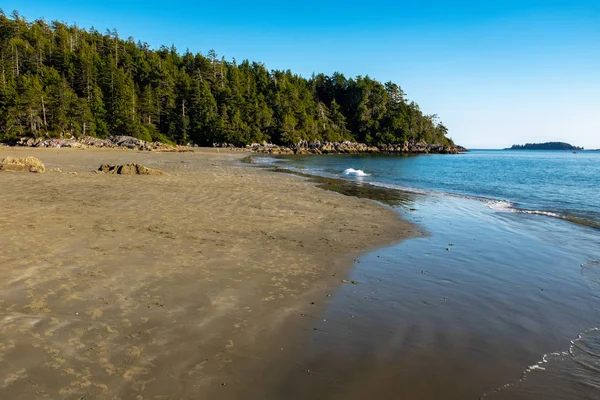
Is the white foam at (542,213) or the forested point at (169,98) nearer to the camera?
the white foam at (542,213)

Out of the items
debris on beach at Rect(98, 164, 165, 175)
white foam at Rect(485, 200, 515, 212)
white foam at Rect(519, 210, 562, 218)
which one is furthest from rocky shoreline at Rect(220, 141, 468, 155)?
white foam at Rect(519, 210, 562, 218)

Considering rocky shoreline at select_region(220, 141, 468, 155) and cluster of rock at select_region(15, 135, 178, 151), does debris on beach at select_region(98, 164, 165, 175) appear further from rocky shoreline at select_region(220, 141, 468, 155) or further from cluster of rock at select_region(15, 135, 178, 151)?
rocky shoreline at select_region(220, 141, 468, 155)

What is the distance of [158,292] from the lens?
6543mm

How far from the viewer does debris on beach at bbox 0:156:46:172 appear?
2117cm

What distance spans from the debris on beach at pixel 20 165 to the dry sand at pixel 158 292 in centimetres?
897

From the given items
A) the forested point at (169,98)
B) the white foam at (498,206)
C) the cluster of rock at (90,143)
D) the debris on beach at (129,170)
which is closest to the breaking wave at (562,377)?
the white foam at (498,206)

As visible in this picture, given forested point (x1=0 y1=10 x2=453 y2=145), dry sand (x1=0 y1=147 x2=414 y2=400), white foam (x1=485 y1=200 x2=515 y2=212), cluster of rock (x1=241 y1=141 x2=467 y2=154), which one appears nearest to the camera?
dry sand (x1=0 y1=147 x2=414 y2=400)

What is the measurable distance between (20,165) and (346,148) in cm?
10235

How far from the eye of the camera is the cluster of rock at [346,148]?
324 feet

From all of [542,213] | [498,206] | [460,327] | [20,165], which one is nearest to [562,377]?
[460,327]

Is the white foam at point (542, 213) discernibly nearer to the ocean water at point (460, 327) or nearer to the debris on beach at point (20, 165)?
the ocean water at point (460, 327)

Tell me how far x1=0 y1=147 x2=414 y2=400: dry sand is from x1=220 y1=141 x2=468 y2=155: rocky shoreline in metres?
78.7

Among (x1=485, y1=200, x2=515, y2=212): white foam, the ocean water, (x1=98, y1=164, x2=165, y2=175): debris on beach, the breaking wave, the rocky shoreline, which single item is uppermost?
the rocky shoreline

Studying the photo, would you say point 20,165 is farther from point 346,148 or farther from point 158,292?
point 346,148
